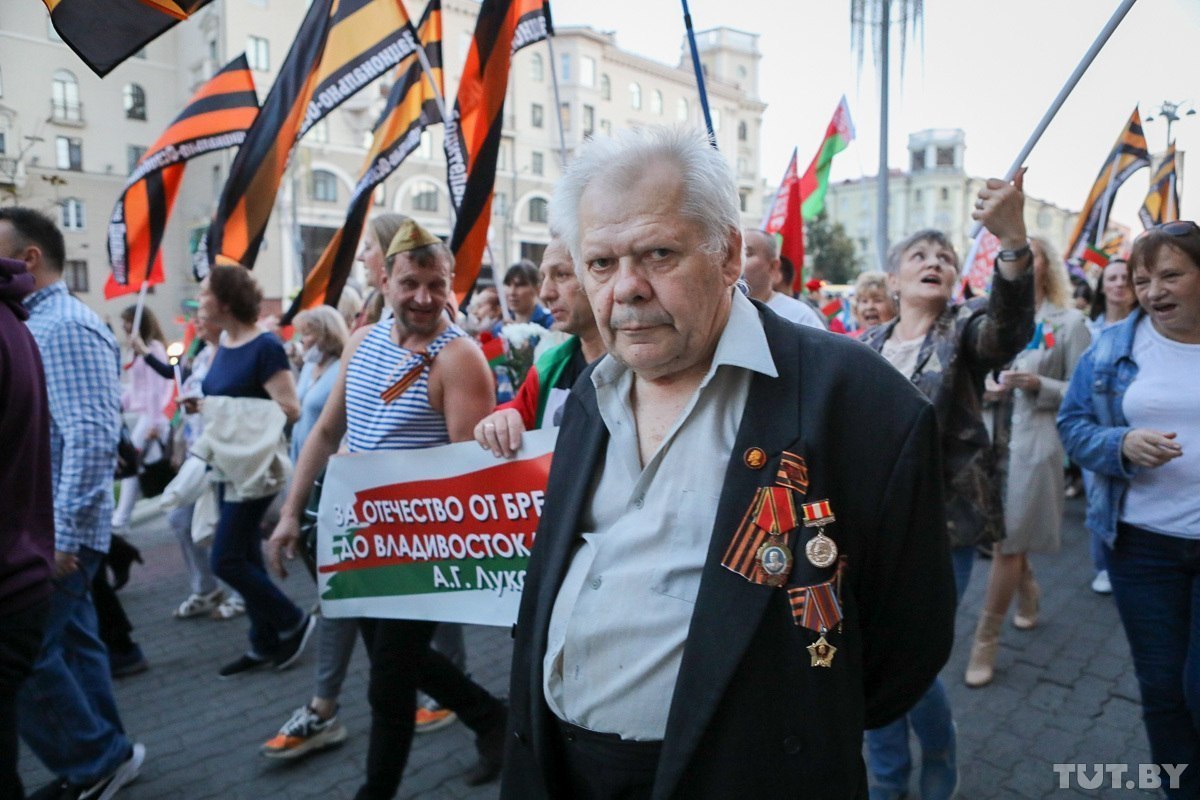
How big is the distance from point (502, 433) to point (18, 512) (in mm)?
1495

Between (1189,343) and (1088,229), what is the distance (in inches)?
249

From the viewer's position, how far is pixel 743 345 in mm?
1691

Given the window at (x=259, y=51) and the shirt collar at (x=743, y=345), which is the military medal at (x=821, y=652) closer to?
the shirt collar at (x=743, y=345)

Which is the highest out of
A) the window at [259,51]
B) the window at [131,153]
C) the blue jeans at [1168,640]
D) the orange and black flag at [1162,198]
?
the window at [259,51]

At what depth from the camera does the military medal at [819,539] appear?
1.53m

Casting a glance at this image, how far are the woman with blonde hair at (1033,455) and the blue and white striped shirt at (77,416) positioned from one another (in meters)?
4.17

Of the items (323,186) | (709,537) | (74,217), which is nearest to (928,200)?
(323,186)

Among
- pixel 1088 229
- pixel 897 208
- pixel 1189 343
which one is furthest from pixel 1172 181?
pixel 897 208

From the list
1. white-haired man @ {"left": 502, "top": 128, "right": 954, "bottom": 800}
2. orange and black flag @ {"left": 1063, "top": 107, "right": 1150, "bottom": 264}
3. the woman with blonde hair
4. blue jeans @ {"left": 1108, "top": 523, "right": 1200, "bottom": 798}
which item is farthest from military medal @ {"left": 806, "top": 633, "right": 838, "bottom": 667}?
orange and black flag @ {"left": 1063, "top": 107, "right": 1150, "bottom": 264}

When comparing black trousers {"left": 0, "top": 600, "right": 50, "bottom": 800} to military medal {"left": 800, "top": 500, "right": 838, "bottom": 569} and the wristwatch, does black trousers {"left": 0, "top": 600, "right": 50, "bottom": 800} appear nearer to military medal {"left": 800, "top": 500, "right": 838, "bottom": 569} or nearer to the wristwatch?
military medal {"left": 800, "top": 500, "right": 838, "bottom": 569}

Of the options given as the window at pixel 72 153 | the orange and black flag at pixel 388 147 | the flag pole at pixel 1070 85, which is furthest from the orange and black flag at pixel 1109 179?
the window at pixel 72 153

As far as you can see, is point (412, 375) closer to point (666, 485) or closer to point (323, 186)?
point (666, 485)

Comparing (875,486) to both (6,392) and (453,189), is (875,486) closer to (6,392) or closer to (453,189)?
(6,392)

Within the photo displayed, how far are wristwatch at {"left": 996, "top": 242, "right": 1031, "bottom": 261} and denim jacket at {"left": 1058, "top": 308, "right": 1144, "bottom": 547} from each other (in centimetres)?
91
